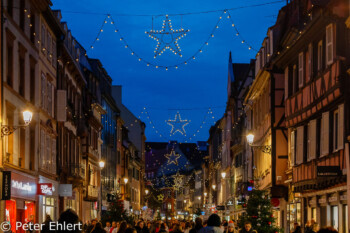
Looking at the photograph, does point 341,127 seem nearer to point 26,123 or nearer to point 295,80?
point 295,80

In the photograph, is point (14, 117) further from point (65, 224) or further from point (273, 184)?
point (65, 224)

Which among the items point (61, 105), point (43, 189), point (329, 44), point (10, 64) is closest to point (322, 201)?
point (329, 44)

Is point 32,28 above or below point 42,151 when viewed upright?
above

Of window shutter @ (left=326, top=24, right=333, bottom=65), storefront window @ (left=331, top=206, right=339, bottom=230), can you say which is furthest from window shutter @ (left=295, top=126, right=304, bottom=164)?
window shutter @ (left=326, top=24, right=333, bottom=65)

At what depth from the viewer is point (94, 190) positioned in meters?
59.5

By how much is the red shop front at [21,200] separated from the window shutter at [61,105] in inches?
320

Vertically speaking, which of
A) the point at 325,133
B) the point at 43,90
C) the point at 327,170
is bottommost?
the point at 327,170

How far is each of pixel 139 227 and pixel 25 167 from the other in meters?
7.94

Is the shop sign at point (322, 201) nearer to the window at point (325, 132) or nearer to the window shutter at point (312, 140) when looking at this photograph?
the window shutter at point (312, 140)

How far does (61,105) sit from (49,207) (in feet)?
20.1

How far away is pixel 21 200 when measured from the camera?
31125mm

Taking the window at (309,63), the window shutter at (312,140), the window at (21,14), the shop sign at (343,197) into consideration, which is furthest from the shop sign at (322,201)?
the window at (21,14)

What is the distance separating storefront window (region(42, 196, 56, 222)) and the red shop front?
2.87 metres

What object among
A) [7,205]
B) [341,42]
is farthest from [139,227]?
[341,42]
